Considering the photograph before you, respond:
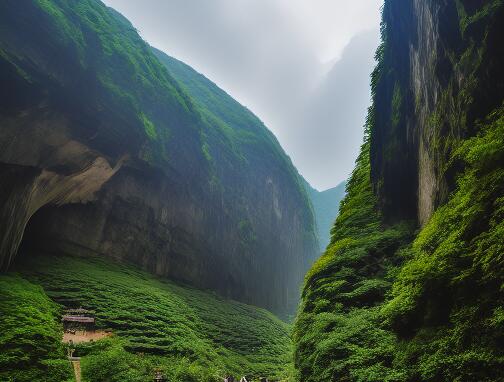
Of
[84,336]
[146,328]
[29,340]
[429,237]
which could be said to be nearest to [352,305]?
[429,237]

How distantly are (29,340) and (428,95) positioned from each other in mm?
12414

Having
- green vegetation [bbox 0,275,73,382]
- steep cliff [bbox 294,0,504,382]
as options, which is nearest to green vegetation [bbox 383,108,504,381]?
steep cliff [bbox 294,0,504,382]

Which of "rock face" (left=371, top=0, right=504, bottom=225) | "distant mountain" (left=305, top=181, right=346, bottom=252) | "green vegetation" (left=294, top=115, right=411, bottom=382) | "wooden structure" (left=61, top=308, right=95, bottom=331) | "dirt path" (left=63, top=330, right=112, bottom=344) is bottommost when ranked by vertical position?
"dirt path" (left=63, top=330, right=112, bottom=344)

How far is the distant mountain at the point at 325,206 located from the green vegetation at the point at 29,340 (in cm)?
10457

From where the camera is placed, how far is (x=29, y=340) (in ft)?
32.8

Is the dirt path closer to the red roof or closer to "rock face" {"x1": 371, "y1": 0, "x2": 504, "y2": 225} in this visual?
the red roof

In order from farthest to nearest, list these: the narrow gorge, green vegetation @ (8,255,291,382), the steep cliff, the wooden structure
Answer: the wooden structure, green vegetation @ (8,255,291,382), the narrow gorge, the steep cliff

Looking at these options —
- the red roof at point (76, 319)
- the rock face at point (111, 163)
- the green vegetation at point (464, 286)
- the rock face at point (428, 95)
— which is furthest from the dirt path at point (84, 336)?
the rock face at point (428, 95)

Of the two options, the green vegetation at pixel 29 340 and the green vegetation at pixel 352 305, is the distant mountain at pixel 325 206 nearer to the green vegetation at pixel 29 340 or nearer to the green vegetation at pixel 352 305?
the green vegetation at pixel 352 305

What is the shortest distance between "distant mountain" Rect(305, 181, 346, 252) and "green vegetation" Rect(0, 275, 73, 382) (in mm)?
104569

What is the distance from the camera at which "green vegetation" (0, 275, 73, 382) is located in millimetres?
8969

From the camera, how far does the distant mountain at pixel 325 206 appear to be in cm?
11575

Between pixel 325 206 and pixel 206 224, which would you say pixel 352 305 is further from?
pixel 325 206

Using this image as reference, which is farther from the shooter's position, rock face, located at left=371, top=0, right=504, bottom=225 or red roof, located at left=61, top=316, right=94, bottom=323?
red roof, located at left=61, top=316, right=94, bottom=323
